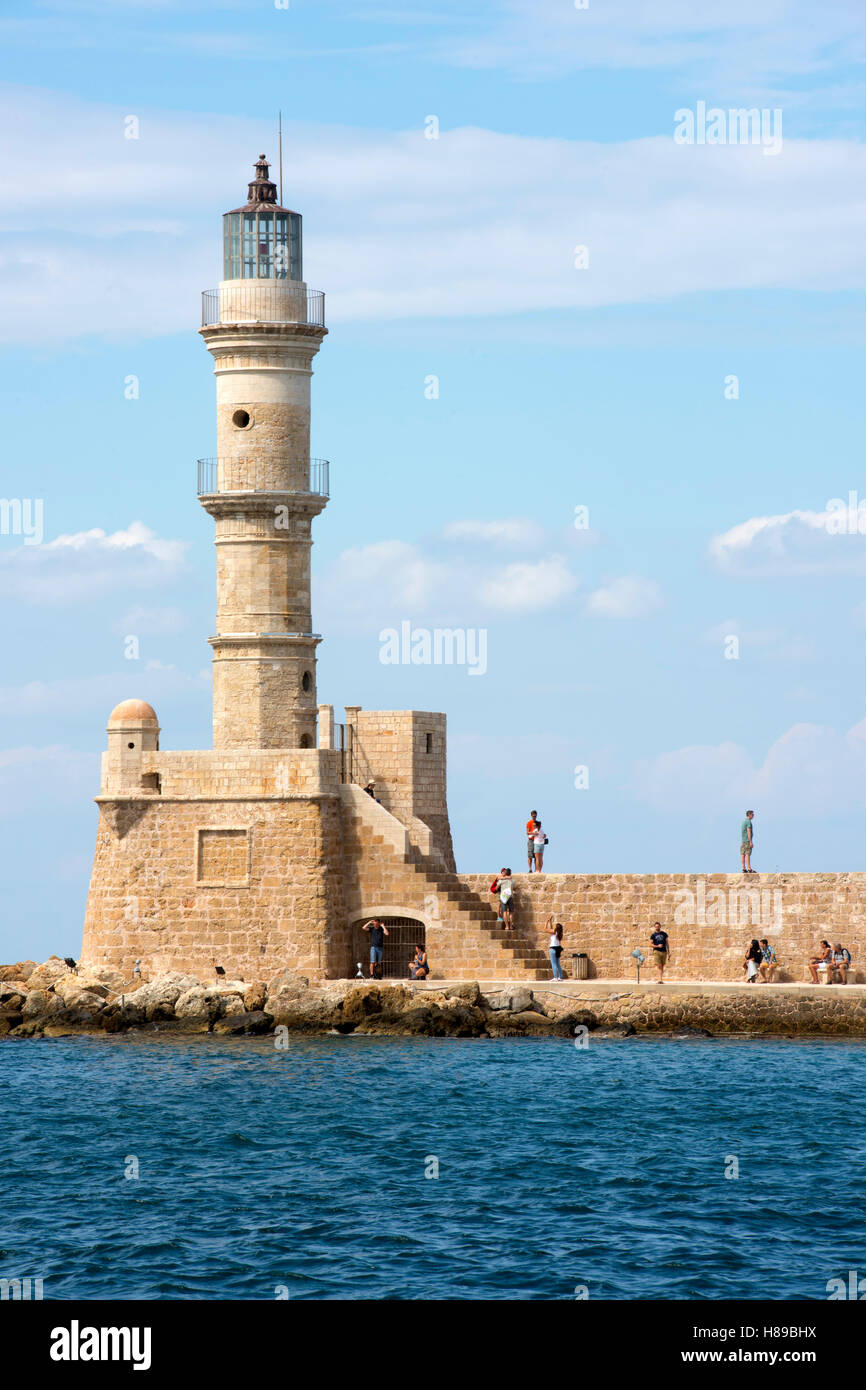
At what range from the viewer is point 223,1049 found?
31484 millimetres

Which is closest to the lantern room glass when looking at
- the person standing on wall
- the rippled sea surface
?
the person standing on wall

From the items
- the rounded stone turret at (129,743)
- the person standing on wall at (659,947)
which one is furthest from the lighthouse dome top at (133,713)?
the person standing on wall at (659,947)

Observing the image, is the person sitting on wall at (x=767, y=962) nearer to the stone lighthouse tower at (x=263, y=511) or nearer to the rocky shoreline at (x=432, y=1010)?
the rocky shoreline at (x=432, y=1010)

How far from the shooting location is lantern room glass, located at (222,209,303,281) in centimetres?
3522

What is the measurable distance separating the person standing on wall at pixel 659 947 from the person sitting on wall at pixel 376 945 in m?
4.38

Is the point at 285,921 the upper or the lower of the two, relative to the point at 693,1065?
upper

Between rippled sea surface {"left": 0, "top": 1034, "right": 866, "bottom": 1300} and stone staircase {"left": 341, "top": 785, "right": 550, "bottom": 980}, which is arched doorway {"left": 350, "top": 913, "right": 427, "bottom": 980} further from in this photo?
rippled sea surface {"left": 0, "top": 1034, "right": 866, "bottom": 1300}

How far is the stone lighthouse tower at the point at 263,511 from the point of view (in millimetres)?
34562

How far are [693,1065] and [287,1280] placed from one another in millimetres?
13377

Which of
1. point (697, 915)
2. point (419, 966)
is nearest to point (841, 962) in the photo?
point (697, 915)

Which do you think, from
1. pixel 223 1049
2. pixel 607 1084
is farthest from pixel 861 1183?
pixel 223 1049

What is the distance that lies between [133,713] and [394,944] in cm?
589
